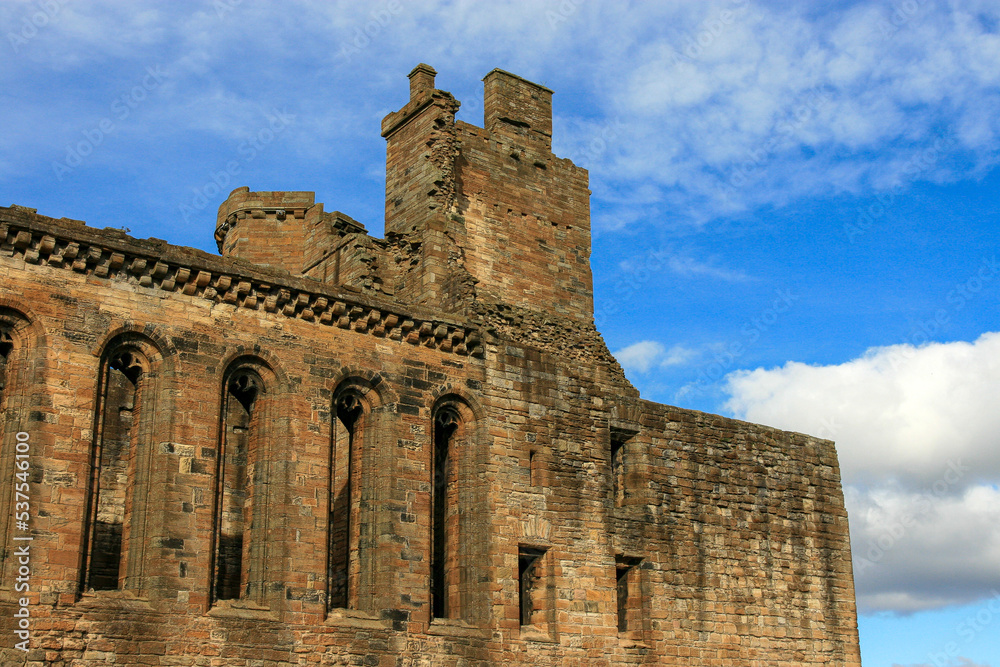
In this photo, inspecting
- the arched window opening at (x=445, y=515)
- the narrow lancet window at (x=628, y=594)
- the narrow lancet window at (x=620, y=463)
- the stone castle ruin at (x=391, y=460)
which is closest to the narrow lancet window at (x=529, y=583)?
the stone castle ruin at (x=391, y=460)

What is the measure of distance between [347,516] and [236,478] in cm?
238

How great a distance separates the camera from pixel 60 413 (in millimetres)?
14680

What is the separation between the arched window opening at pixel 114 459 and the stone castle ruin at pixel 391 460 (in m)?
0.05

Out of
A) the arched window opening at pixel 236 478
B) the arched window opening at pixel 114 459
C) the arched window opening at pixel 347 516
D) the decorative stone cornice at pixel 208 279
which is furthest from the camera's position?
the arched window opening at pixel 347 516

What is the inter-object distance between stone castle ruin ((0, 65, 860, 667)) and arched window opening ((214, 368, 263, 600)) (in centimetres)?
6

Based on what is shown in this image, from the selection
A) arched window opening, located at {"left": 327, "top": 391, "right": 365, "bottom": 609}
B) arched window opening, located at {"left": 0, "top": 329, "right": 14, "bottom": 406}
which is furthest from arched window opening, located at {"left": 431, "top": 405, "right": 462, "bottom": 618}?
arched window opening, located at {"left": 0, "top": 329, "right": 14, "bottom": 406}

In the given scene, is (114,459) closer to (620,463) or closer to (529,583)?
(529,583)

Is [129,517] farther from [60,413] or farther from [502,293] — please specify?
[502,293]

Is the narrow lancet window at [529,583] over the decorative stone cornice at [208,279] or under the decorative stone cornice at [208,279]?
under

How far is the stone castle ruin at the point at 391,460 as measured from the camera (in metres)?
14.8

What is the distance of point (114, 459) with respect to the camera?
18875mm

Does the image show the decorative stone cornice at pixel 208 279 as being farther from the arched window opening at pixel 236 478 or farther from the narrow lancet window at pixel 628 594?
the narrow lancet window at pixel 628 594

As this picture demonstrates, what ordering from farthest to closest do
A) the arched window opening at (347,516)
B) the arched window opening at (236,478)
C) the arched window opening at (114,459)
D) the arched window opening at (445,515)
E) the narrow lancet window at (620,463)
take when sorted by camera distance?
the narrow lancet window at (620,463)
the arched window opening at (445,515)
the arched window opening at (347,516)
the arched window opening at (236,478)
the arched window opening at (114,459)

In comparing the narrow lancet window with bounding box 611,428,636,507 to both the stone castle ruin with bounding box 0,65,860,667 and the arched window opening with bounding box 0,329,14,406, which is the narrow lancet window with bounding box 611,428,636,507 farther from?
the arched window opening with bounding box 0,329,14,406
